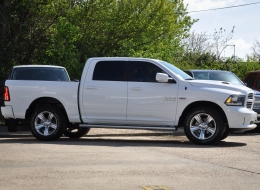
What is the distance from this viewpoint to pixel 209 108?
15523 millimetres

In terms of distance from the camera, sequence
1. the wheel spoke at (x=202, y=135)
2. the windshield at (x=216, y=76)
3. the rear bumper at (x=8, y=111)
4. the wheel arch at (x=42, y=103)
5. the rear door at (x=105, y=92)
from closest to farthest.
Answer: the wheel spoke at (x=202, y=135)
the rear door at (x=105, y=92)
the wheel arch at (x=42, y=103)
the rear bumper at (x=8, y=111)
the windshield at (x=216, y=76)

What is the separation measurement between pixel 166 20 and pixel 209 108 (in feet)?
60.1

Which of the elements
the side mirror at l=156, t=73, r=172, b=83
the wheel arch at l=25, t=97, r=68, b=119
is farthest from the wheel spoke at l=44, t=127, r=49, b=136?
the side mirror at l=156, t=73, r=172, b=83

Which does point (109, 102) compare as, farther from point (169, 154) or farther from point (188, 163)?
point (188, 163)

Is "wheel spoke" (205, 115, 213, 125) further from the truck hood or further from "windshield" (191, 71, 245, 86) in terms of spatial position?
"windshield" (191, 71, 245, 86)

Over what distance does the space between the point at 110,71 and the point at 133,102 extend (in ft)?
3.13

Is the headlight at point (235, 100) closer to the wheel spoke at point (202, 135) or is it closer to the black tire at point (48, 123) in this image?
the wheel spoke at point (202, 135)

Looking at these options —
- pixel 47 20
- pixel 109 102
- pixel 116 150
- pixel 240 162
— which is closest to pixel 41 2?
pixel 47 20

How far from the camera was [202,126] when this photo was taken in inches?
609

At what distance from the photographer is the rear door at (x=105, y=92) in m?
16.0

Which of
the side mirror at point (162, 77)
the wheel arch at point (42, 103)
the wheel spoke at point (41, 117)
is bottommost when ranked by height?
the wheel spoke at point (41, 117)

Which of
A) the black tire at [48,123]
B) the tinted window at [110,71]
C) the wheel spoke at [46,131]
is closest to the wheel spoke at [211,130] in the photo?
the tinted window at [110,71]

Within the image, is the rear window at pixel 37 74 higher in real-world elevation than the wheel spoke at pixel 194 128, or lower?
higher

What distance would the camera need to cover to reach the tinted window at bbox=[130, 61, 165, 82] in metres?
16.0
